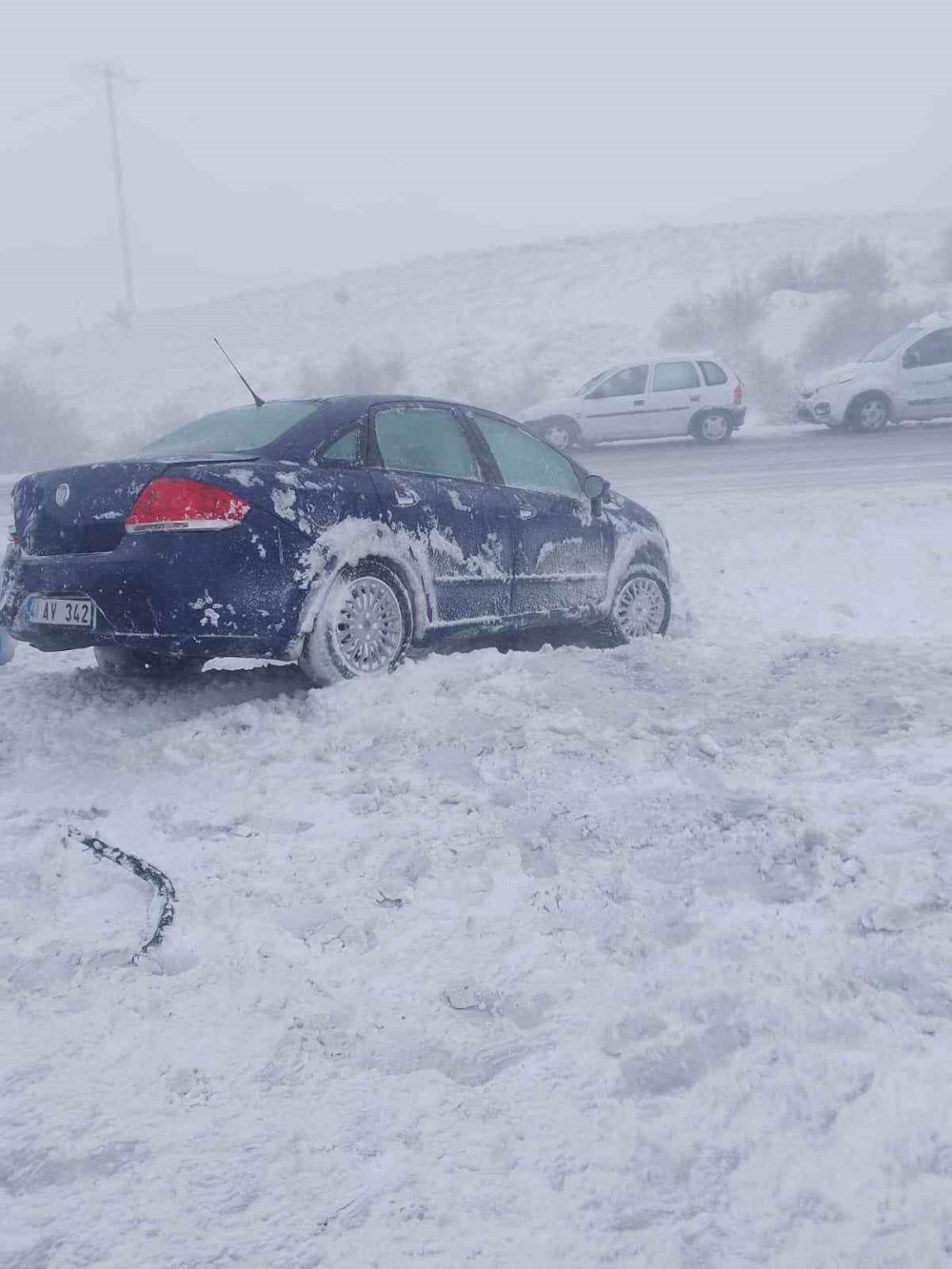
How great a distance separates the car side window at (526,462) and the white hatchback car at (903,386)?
13017mm

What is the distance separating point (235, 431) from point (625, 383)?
14835 mm

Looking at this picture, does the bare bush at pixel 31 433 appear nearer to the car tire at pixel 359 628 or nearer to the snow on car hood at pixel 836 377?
the snow on car hood at pixel 836 377

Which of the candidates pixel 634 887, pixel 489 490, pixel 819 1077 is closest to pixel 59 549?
pixel 489 490

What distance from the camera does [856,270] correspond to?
1234 inches

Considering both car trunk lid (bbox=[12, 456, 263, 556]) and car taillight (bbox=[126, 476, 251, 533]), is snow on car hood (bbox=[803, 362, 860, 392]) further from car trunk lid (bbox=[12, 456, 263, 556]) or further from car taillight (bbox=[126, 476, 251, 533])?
car taillight (bbox=[126, 476, 251, 533])

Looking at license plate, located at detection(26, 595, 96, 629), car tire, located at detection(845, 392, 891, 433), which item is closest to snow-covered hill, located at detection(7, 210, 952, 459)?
car tire, located at detection(845, 392, 891, 433)

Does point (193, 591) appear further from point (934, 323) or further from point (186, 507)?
point (934, 323)

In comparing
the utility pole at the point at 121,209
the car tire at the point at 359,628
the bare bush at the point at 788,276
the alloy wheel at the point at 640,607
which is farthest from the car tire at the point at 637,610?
the utility pole at the point at 121,209

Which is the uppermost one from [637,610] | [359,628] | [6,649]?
[359,628]

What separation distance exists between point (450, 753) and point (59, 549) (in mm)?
2057

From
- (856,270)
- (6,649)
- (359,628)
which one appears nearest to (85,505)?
(359,628)

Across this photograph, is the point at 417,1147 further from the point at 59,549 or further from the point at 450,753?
the point at 59,549

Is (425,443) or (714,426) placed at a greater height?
(714,426)

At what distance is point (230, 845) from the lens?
359cm
